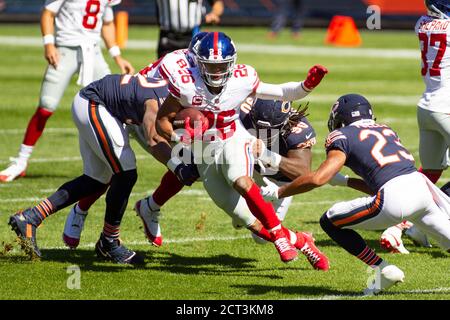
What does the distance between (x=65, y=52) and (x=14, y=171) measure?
131 cm

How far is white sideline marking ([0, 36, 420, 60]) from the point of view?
24.9 m

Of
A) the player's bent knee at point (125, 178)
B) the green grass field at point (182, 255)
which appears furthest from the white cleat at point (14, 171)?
the player's bent knee at point (125, 178)

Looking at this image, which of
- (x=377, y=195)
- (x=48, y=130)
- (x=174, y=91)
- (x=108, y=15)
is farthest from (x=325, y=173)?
(x=48, y=130)

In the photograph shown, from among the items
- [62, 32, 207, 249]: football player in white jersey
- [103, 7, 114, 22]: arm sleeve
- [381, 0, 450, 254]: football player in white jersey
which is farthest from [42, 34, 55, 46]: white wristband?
[381, 0, 450, 254]: football player in white jersey

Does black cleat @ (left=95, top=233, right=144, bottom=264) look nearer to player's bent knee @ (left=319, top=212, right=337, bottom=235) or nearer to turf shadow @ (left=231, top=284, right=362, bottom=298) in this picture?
turf shadow @ (left=231, top=284, right=362, bottom=298)

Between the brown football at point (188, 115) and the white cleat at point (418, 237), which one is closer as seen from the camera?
the brown football at point (188, 115)

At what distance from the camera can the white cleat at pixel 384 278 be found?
5906mm

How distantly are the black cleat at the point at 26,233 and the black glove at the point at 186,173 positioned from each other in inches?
45.9

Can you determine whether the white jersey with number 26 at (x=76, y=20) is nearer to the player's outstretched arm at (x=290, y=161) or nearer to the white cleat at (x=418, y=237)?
the player's outstretched arm at (x=290, y=161)

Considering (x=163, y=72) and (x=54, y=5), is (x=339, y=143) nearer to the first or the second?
(x=163, y=72)

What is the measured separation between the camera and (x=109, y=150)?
698 centimetres

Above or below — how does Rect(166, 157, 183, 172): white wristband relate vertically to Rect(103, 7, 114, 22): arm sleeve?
above
